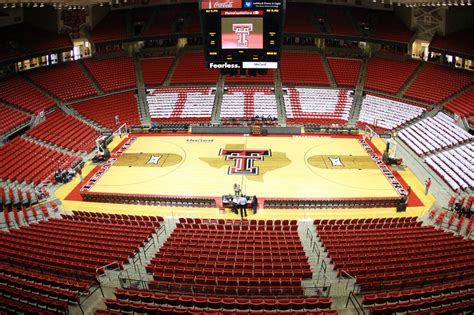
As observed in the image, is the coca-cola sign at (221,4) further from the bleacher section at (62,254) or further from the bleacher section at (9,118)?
the bleacher section at (9,118)

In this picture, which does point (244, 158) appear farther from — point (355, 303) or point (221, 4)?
point (355, 303)

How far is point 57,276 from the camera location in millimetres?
15781

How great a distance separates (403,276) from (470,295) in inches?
87.7

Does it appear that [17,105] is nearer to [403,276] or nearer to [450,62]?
[403,276]

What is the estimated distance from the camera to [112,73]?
46219mm

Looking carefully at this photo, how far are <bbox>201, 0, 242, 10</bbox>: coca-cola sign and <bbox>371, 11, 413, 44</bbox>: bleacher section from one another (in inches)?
940

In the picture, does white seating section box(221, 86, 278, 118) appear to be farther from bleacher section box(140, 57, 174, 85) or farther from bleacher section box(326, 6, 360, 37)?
bleacher section box(326, 6, 360, 37)

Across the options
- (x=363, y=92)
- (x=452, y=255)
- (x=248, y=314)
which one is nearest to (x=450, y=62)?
(x=363, y=92)

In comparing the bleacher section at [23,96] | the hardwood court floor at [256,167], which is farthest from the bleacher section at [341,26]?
the bleacher section at [23,96]

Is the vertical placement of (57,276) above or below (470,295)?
below

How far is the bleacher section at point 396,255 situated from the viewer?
587 inches

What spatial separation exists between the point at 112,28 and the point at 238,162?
2512cm

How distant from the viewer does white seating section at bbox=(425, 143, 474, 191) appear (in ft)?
91.2

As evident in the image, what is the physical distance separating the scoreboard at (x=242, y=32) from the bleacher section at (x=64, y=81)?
19.0m
